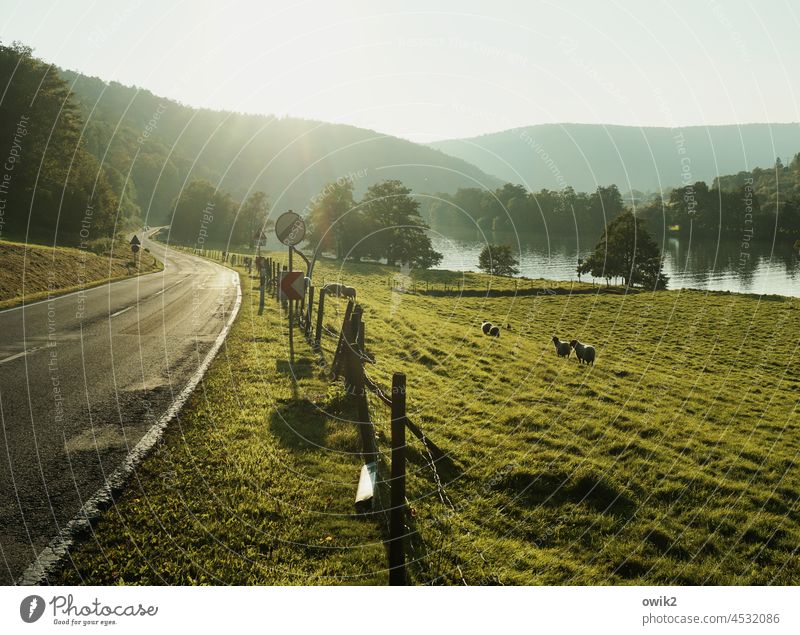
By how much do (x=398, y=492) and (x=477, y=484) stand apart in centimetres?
316

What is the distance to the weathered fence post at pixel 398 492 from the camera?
420 centimetres

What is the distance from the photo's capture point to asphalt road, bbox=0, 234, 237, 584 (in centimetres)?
520

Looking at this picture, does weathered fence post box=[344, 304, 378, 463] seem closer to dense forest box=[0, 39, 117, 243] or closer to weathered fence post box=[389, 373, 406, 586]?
weathered fence post box=[389, 373, 406, 586]

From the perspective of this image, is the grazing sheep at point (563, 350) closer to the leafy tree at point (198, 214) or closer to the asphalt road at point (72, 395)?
the asphalt road at point (72, 395)

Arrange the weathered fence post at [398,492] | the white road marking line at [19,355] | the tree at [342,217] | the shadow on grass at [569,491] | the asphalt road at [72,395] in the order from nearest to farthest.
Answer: the weathered fence post at [398,492], the asphalt road at [72,395], the shadow on grass at [569,491], the white road marking line at [19,355], the tree at [342,217]

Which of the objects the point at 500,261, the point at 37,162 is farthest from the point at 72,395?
the point at 500,261

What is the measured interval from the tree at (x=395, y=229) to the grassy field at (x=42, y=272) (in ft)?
84.1

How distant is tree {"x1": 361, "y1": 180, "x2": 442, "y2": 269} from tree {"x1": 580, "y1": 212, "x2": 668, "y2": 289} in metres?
22.8

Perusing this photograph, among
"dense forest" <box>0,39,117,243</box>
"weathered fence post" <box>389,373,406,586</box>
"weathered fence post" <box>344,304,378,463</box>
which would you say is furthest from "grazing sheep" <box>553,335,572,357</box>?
"dense forest" <box>0,39,117,243</box>

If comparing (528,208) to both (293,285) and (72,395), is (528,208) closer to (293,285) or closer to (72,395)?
(293,285)

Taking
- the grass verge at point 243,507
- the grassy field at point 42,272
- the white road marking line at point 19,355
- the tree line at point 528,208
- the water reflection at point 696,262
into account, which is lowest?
the white road marking line at point 19,355

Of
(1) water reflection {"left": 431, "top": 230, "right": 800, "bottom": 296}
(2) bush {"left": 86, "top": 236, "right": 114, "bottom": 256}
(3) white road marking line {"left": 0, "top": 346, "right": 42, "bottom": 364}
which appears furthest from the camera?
(1) water reflection {"left": 431, "top": 230, "right": 800, "bottom": 296}

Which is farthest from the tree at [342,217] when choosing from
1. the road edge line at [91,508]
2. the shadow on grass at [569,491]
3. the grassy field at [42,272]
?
the shadow on grass at [569,491]
